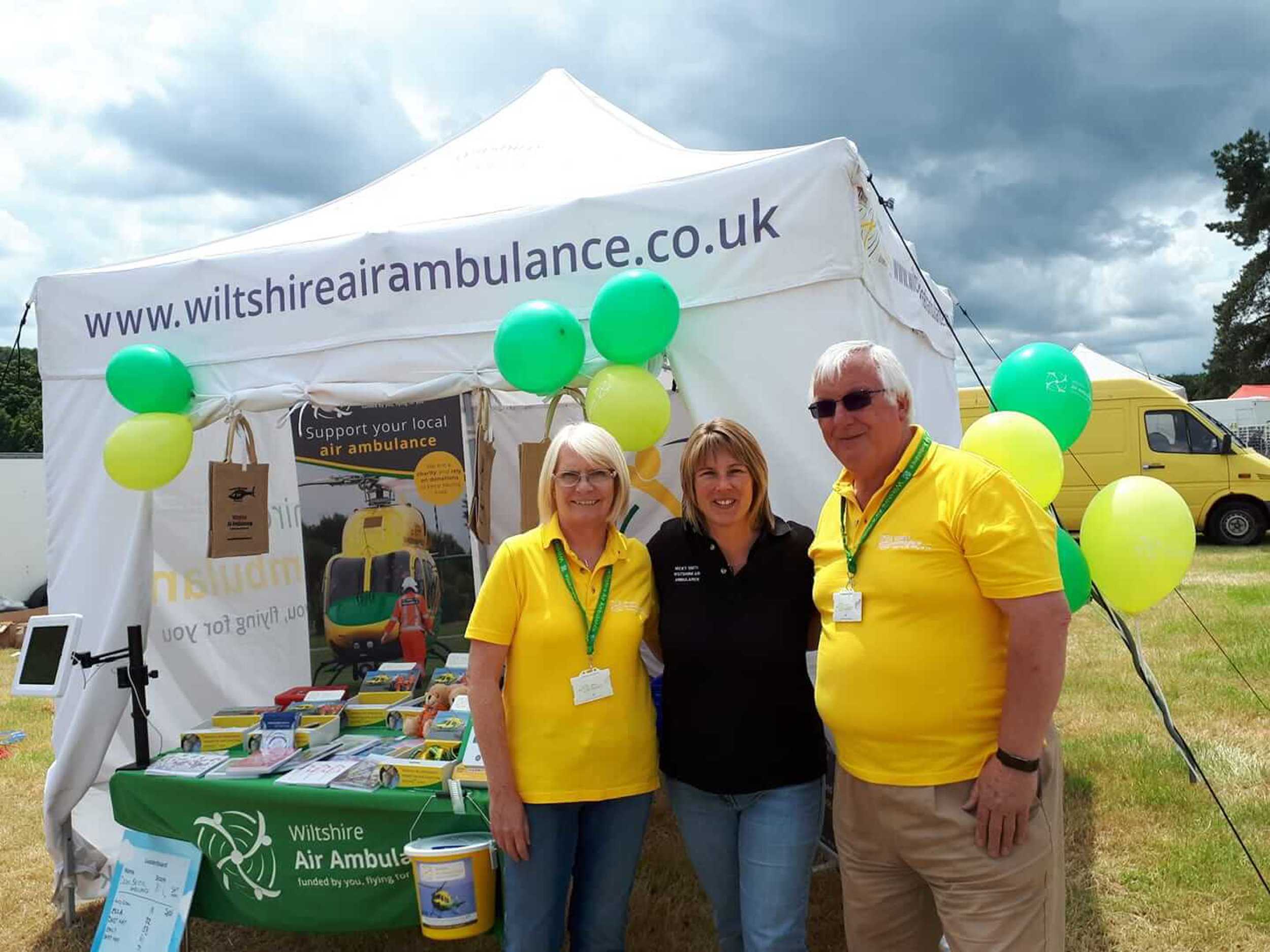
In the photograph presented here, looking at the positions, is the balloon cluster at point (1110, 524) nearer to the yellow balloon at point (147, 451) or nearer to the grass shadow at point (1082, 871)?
the grass shadow at point (1082, 871)

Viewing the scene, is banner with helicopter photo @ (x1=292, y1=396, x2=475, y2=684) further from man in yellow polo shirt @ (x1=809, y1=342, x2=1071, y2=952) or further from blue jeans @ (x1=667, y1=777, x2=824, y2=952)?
man in yellow polo shirt @ (x1=809, y1=342, x2=1071, y2=952)

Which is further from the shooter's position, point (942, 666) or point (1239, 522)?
point (1239, 522)

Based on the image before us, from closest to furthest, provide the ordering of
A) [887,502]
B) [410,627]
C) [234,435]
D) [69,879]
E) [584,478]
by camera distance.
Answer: [887,502], [584,478], [69,879], [234,435], [410,627]

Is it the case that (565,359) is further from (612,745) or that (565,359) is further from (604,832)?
(604,832)

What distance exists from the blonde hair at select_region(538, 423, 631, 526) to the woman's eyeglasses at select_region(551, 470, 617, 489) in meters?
0.02

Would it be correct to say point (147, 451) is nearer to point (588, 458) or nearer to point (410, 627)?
point (588, 458)

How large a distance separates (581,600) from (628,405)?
674 millimetres

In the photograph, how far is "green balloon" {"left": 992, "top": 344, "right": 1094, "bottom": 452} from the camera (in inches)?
98.0

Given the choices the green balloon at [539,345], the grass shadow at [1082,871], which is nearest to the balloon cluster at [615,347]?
the green balloon at [539,345]

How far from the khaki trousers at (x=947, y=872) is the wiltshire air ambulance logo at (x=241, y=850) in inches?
64.4

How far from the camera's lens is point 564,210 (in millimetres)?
2701

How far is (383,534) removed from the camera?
4.50 metres

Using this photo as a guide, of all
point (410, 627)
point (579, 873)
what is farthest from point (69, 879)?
point (579, 873)

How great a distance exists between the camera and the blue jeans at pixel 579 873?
6.20ft
